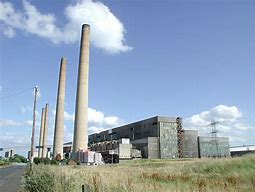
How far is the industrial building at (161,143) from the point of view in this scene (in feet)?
335

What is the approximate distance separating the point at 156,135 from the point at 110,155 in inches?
636

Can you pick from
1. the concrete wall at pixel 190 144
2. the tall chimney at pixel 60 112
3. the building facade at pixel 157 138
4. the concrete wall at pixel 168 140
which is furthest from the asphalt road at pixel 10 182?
the concrete wall at pixel 190 144

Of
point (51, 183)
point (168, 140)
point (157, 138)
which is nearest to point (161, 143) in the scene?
point (157, 138)

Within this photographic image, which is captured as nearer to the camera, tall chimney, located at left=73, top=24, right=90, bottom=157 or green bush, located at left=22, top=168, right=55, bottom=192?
green bush, located at left=22, top=168, right=55, bottom=192

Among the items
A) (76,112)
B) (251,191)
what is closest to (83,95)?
(76,112)

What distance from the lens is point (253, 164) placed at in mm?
25266

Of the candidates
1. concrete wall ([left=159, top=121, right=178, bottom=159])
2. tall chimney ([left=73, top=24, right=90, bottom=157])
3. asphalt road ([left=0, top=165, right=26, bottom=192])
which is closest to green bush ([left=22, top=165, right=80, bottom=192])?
asphalt road ([left=0, top=165, right=26, bottom=192])

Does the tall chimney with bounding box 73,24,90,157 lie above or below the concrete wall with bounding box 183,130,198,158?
above

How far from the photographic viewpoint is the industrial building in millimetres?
102131

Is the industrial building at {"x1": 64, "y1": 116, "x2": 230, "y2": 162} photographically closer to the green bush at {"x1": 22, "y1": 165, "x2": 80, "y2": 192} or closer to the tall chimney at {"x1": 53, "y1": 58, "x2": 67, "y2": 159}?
the tall chimney at {"x1": 53, "y1": 58, "x2": 67, "y2": 159}

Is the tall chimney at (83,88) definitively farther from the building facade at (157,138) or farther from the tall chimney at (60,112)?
the building facade at (157,138)

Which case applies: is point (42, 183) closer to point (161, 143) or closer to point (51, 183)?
point (51, 183)

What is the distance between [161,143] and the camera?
4077 inches

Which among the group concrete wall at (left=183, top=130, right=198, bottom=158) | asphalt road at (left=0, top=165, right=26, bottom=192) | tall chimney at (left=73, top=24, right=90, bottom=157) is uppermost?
tall chimney at (left=73, top=24, right=90, bottom=157)
